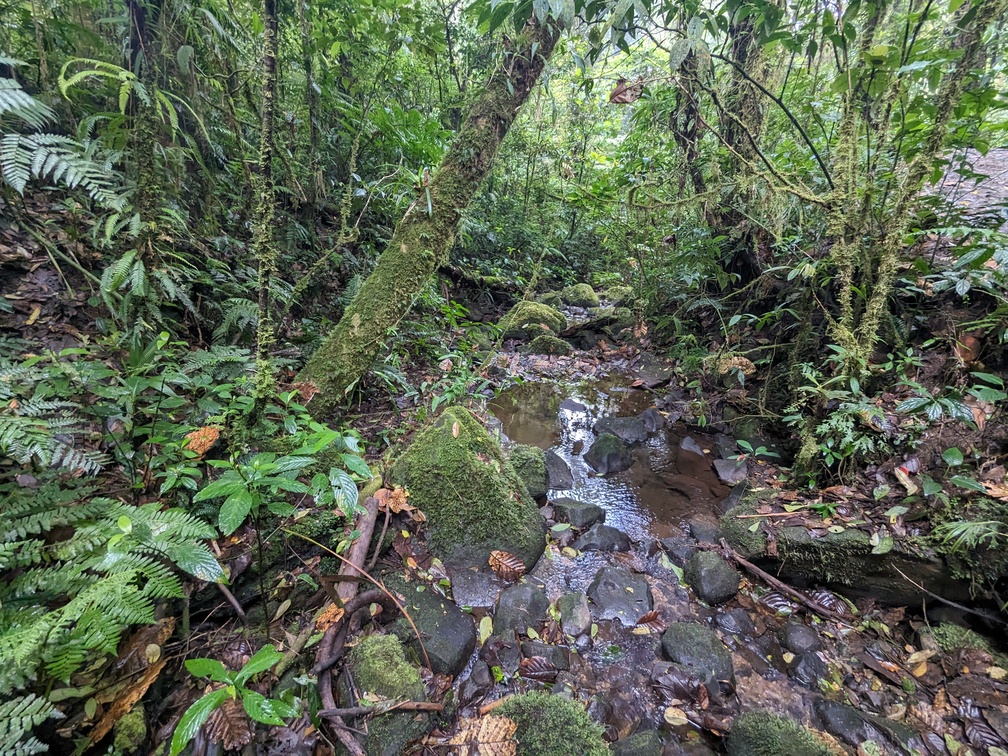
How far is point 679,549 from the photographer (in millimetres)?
3250

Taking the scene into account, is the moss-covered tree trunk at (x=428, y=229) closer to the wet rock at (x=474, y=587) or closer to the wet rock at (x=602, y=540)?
the wet rock at (x=474, y=587)

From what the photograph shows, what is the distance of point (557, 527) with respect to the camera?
11.1 feet

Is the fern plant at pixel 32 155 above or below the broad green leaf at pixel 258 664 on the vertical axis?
above

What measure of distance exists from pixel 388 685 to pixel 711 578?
226 centimetres

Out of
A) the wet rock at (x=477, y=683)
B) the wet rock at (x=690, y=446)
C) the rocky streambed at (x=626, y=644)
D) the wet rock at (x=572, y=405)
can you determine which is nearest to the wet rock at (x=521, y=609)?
the rocky streambed at (x=626, y=644)

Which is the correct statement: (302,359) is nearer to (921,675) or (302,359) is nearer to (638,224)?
(921,675)

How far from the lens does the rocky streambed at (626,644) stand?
1.95 m

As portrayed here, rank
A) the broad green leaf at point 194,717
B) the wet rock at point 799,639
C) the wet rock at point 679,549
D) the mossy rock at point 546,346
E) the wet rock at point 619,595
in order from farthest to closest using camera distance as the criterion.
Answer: the mossy rock at point 546,346 → the wet rock at point 679,549 → the wet rock at point 619,595 → the wet rock at point 799,639 → the broad green leaf at point 194,717

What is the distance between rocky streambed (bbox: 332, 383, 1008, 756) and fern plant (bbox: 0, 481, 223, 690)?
988 mm

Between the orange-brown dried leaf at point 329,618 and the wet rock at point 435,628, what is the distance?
0.33 m

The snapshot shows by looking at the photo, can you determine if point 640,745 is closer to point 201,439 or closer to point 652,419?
point 201,439

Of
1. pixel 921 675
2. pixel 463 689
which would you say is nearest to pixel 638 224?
pixel 921 675

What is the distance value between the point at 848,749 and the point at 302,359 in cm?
Result: 445

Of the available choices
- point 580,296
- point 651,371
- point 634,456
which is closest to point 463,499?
point 634,456
